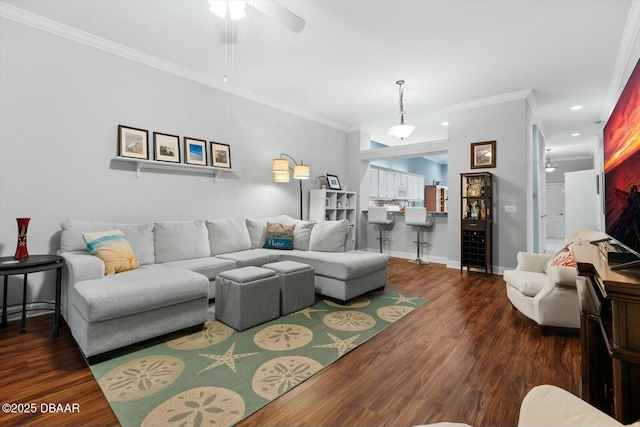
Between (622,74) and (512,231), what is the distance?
2.42 meters

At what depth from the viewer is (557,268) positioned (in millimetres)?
2424

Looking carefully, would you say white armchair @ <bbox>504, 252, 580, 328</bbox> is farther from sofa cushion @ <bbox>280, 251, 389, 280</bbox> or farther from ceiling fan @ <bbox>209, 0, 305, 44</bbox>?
ceiling fan @ <bbox>209, 0, 305, 44</bbox>

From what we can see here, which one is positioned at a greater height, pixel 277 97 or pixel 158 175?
pixel 277 97

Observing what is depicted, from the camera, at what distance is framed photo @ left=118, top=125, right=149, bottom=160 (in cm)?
343

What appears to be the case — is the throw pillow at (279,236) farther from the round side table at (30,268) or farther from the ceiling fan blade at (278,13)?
the ceiling fan blade at (278,13)

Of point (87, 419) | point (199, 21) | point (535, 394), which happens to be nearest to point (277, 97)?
point (199, 21)

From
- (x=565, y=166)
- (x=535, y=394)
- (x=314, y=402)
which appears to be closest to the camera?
(x=535, y=394)

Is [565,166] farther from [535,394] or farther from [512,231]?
[535,394]

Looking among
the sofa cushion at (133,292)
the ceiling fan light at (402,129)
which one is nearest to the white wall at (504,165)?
the ceiling fan light at (402,129)

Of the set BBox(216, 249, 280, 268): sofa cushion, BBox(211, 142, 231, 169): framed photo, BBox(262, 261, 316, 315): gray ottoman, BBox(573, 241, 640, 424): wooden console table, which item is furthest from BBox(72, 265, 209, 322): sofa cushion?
BBox(573, 241, 640, 424): wooden console table

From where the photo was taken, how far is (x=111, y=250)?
2.74 meters

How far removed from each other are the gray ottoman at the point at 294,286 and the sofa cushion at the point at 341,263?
0.25 metres

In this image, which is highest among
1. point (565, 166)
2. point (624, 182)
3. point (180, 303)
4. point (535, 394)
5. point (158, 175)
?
point (565, 166)

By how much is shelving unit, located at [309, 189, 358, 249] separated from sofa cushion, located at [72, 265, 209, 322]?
323 centimetres
